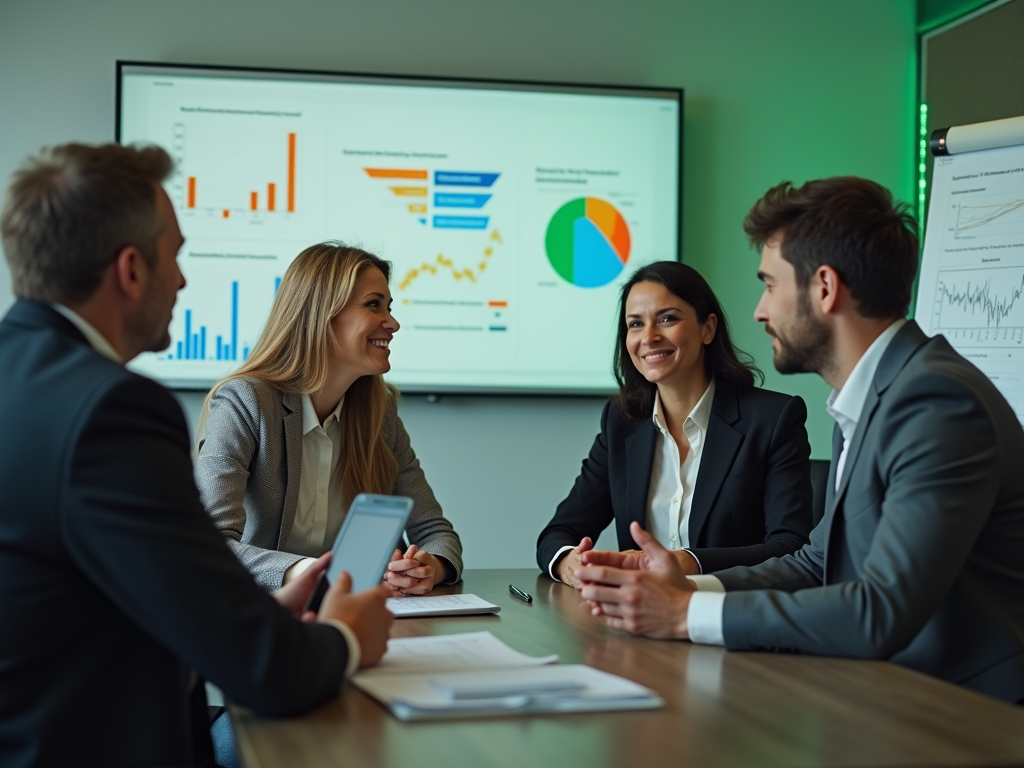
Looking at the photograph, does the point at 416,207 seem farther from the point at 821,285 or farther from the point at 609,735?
the point at 609,735

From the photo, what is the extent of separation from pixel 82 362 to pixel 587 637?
929 mm

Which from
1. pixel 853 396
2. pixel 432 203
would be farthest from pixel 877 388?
pixel 432 203

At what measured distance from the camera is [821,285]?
1937 millimetres

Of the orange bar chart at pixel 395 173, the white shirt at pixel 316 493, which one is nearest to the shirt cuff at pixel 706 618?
the white shirt at pixel 316 493

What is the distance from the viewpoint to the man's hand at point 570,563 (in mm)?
2385

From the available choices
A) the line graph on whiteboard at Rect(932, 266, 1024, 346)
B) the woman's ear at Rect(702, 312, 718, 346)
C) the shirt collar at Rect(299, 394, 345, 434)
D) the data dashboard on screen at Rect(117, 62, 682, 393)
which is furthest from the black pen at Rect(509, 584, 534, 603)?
the line graph on whiteboard at Rect(932, 266, 1024, 346)

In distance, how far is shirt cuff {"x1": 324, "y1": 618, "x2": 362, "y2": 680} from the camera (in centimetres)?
135

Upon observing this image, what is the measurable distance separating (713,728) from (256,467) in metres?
1.58

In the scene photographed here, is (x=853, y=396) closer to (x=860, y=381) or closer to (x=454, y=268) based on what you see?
(x=860, y=381)

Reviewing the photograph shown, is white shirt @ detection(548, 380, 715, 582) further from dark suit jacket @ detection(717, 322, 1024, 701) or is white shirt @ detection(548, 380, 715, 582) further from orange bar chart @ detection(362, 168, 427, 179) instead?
orange bar chart @ detection(362, 168, 427, 179)

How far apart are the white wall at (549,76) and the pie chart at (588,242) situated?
0.26m

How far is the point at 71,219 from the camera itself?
133 centimetres

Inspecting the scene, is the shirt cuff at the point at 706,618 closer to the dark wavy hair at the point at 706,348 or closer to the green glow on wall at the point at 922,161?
the dark wavy hair at the point at 706,348

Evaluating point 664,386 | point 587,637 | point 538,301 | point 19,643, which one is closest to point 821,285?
point 587,637
